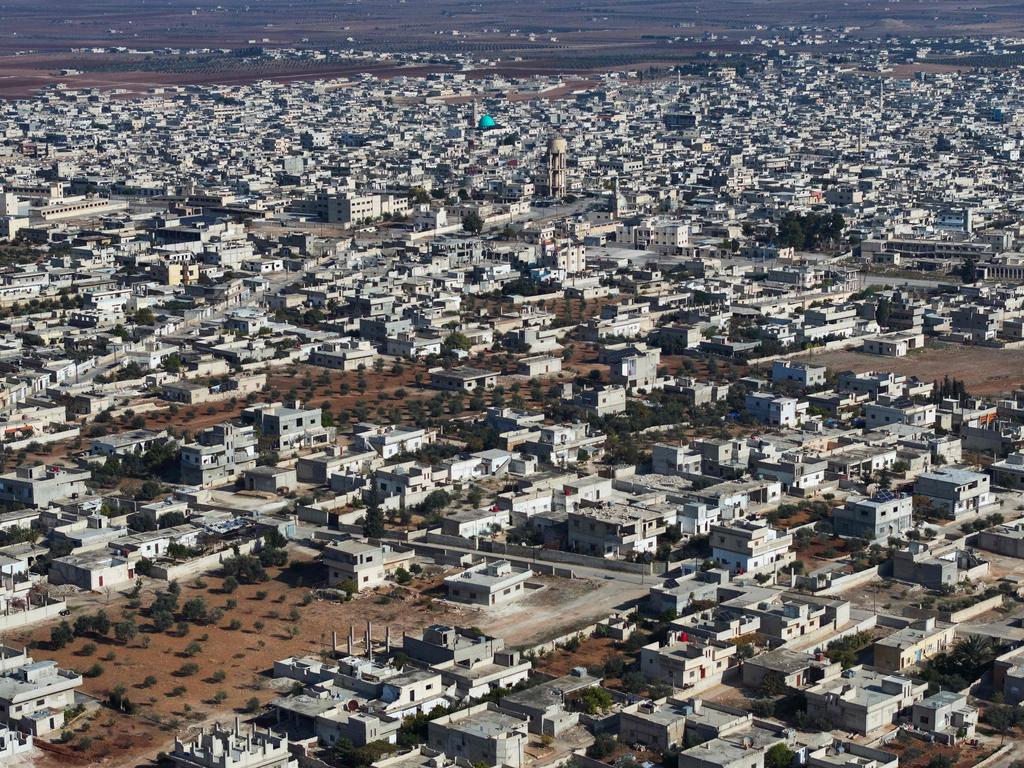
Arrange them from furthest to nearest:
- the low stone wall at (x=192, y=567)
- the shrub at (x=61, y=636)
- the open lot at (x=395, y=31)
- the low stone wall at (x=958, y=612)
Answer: the open lot at (x=395, y=31) → the low stone wall at (x=192, y=567) → the low stone wall at (x=958, y=612) → the shrub at (x=61, y=636)

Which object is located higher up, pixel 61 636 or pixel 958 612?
pixel 61 636

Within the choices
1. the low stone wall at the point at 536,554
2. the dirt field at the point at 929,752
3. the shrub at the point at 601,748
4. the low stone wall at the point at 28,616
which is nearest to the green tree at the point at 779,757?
the dirt field at the point at 929,752

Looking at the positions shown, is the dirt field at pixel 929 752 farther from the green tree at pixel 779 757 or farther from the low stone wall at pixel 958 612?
the low stone wall at pixel 958 612

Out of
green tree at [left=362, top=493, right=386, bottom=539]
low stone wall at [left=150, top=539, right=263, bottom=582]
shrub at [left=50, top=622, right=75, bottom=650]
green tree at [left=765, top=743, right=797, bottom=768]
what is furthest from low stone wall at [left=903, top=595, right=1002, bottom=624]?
shrub at [left=50, top=622, right=75, bottom=650]

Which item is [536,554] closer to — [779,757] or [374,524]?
[374,524]

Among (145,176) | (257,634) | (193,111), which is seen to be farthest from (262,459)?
(193,111)

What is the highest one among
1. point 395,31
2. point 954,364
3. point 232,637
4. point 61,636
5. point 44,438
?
point 61,636

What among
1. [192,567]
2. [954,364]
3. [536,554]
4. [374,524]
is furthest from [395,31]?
[192,567]

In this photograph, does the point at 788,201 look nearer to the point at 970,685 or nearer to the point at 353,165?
the point at 353,165

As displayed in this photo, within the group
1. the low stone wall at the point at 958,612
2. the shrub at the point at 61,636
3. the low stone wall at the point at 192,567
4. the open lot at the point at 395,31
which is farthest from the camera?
the open lot at the point at 395,31
